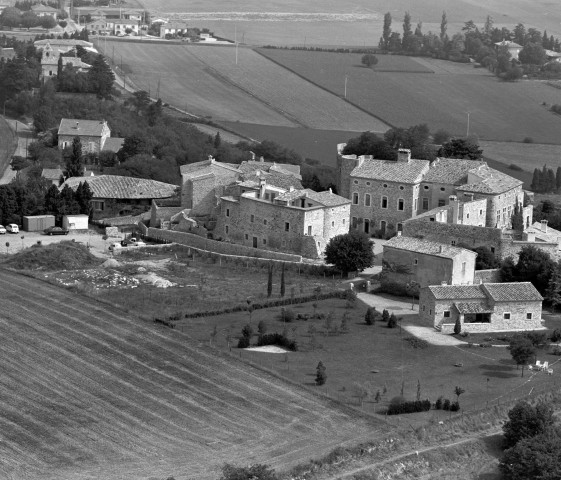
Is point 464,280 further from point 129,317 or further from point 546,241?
point 129,317

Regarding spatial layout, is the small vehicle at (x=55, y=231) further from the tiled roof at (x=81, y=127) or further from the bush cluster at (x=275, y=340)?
the tiled roof at (x=81, y=127)

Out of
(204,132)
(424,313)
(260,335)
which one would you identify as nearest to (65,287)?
(260,335)

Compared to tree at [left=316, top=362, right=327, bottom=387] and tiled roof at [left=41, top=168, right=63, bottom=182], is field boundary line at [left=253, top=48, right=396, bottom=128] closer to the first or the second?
tiled roof at [left=41, top=168, right=63, bottom=182]

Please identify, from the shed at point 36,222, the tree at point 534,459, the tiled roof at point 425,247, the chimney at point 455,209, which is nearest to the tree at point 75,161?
the shed at point 36,222

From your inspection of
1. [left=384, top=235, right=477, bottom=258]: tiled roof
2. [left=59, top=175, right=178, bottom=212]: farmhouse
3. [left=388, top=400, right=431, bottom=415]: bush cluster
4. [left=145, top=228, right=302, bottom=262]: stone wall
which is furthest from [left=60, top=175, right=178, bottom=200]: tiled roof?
[left=388, top=400, right=431, bottom=415]: bush cluster

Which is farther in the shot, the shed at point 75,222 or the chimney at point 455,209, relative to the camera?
the shed at point 75,222
